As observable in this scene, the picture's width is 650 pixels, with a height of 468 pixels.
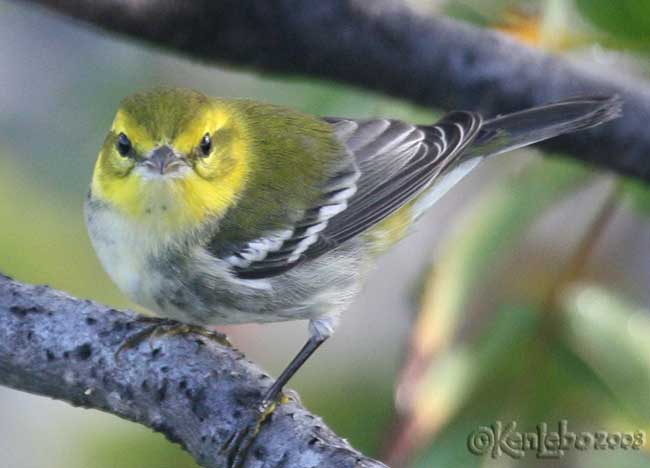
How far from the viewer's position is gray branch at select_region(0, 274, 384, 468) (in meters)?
2.56

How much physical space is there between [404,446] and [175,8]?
4.67 ft

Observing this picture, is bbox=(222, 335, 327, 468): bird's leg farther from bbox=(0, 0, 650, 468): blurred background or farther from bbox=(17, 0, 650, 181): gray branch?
bbox=(17, 0, 650, 181): gray branch

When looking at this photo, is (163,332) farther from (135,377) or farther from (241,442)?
(241,442)

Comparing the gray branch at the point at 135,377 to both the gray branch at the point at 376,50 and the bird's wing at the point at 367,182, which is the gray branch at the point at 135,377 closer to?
the bird's wing at the point at 367,182

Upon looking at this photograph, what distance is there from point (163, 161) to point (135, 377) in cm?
63

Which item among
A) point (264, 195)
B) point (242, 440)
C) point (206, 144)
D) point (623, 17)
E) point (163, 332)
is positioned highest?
point (623, 17)

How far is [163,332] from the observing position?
307 cm

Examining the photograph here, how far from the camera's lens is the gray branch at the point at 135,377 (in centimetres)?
256

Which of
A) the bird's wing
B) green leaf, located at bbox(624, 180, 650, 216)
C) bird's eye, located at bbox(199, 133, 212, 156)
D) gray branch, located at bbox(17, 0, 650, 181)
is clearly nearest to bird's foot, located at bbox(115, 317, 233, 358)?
the bird's wing

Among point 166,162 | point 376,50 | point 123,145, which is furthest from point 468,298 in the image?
point 123,145

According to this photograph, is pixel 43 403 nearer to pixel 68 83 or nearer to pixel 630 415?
pixel 68 83

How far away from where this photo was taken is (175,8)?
3.19m

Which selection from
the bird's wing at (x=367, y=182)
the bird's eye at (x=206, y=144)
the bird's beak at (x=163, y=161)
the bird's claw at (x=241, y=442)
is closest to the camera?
the bird's claw at (x=241, y=442)

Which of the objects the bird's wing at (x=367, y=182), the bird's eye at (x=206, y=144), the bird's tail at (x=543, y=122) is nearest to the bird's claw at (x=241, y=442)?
the bird's wing at (x=367, y=182)
